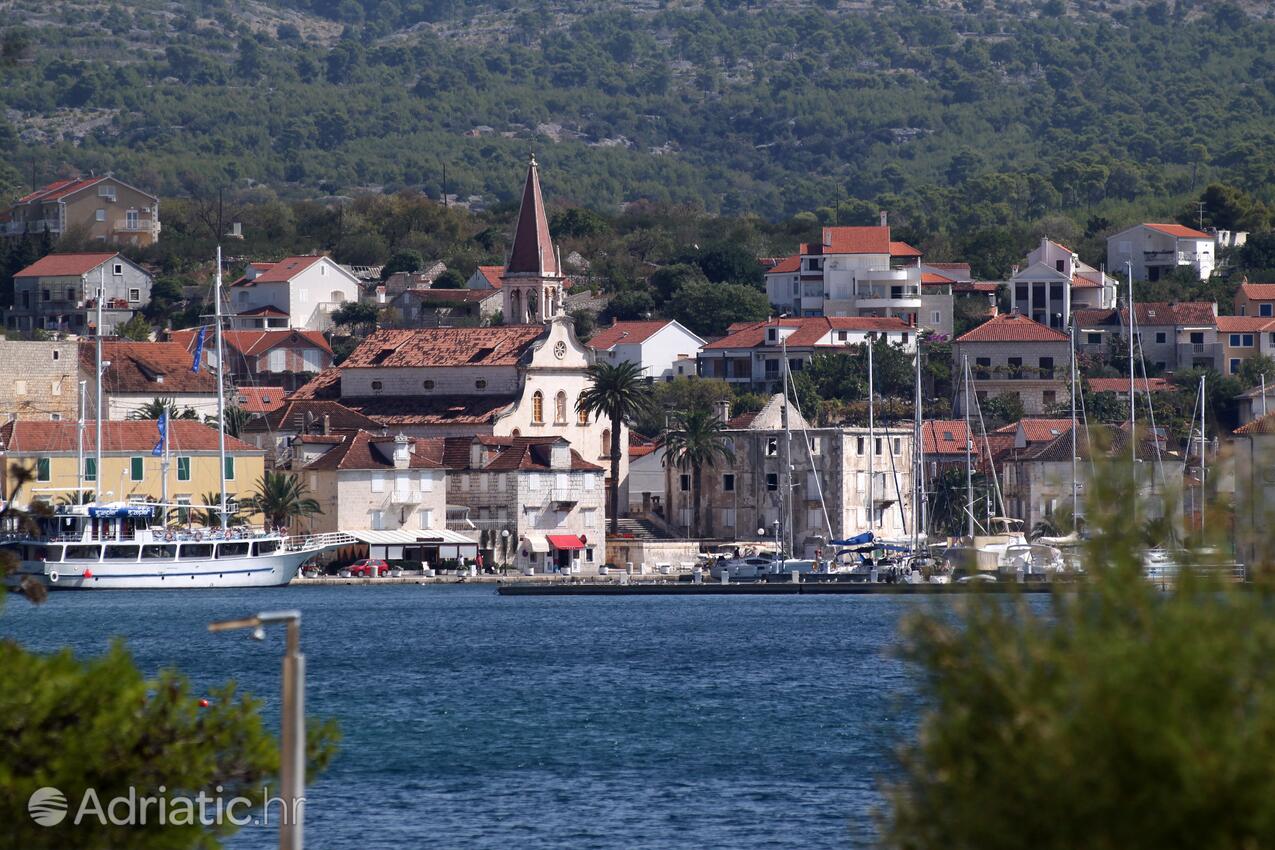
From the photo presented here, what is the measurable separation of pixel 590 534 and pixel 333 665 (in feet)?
120

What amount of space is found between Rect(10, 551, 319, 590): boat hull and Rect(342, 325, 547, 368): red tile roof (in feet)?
63.1

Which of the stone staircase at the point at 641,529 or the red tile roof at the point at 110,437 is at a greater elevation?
the red tile roof at the point at 110,437

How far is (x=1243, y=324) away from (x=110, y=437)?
55.9 meters

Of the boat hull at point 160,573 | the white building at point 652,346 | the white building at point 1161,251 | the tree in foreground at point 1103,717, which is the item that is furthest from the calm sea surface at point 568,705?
the white building at point 1161,251

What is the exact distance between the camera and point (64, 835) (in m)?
13.6

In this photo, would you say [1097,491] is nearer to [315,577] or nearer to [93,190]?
[315,577]

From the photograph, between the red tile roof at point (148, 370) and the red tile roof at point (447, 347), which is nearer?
the red tile roof at point (447, 347)

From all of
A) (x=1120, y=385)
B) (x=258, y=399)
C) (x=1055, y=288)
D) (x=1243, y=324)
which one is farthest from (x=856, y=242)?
(x=258, y=399)

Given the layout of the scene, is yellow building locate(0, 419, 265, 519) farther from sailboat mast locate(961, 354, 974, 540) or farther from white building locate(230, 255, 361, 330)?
white building locate(230, 255, 361, 330)

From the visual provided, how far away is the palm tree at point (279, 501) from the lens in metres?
82.2

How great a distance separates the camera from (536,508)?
86.2 meters

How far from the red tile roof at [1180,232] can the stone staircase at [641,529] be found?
163ft

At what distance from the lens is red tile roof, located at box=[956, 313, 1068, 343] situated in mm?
108250

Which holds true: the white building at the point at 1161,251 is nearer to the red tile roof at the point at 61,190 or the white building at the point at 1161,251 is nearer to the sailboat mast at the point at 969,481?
the sailboat mast at the point at 969,481
